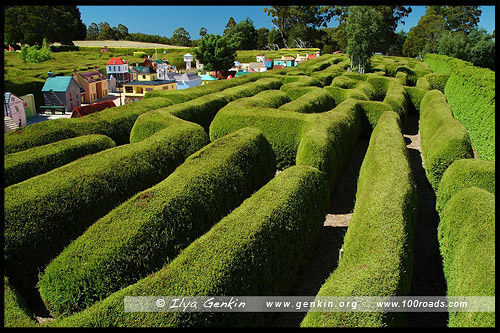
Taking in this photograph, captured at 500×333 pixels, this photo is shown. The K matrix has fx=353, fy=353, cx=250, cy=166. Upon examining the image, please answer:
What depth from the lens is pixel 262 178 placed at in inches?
532

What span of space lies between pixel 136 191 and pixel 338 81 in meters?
24.6

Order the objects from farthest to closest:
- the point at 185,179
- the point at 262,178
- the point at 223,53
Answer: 1. the point at 223,53
2. the point at 262,178
3. the point at 185,179

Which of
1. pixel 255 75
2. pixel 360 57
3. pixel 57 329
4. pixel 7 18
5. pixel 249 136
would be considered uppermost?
pixel 7 18

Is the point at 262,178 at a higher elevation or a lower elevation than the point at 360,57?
lower

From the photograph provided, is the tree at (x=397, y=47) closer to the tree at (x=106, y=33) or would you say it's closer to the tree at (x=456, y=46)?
the tree at (x=456, y=46)

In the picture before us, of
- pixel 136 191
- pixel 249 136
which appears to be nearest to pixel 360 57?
pixel 249 136

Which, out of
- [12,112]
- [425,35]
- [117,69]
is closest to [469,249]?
[12,112]

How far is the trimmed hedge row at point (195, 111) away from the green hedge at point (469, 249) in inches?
512

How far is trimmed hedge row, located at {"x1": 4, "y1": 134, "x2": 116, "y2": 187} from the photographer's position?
39.4ft

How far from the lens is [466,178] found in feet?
33.8

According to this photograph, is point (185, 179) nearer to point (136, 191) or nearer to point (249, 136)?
point (136, 191)

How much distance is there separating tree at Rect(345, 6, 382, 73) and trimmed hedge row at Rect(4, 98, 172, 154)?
29.7 metres
